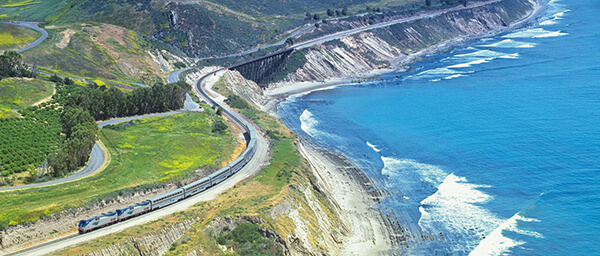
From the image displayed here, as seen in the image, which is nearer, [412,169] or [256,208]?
[256,208]

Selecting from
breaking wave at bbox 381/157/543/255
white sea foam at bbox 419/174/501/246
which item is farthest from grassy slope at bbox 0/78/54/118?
white sea foam at bbox 419/174/501/246

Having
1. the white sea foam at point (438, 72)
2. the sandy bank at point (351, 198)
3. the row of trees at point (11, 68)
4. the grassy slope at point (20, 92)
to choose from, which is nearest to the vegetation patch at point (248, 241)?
the sandy bank at point (351, 198)

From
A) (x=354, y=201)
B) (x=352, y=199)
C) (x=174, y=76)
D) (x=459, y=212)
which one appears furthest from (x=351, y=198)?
(x=174, y=76)

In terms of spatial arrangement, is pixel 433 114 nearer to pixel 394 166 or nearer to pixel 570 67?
pixel 394 166

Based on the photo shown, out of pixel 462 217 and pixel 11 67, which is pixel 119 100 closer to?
pixel 11 67

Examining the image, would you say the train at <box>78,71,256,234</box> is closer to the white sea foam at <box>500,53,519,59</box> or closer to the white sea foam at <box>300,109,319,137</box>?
the white sea foam at <box>300,109,319,137</box>

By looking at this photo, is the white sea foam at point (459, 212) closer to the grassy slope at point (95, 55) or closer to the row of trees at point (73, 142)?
the row of trees at point (73, 142)

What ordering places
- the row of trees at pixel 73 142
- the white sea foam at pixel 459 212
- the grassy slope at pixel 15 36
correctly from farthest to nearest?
the grassy slope at pixel 15 36
the white sea foam at pixel 459 212
the row of trees at pixel 73 142
